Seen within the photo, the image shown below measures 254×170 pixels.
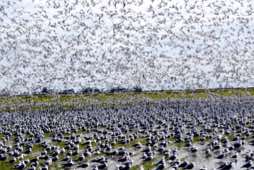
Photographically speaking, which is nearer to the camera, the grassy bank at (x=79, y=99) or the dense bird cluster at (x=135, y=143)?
the dense bird cluster at (x=135, y=143)

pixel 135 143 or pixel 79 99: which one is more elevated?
pixel 79 99

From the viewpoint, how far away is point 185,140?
4219cm

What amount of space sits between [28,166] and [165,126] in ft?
60.0

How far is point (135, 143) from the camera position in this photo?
41.9 metres

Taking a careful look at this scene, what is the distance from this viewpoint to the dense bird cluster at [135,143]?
34.5 m

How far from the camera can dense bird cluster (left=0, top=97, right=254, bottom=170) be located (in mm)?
34531

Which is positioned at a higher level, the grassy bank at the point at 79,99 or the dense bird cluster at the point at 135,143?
the grassy bank at the point at 79,99

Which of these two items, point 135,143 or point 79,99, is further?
point 79,99

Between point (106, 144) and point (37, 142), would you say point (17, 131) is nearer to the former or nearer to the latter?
point (37, 142)

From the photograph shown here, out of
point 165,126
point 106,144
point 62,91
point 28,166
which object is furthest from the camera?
point 62,91

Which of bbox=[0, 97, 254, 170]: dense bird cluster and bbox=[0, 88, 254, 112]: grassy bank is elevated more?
bbox=[0, 88, 254, 112]: grassy bank

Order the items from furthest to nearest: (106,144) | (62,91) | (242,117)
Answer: (62,91) < (242,117) < (106,144)

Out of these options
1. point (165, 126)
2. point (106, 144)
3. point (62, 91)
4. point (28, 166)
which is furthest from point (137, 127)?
point (62, 91)

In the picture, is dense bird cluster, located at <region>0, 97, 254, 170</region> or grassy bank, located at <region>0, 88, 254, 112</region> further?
grassy bank, located at <region>0, 88, 254, 112</region>
